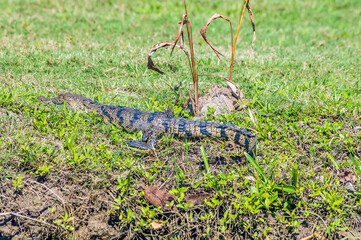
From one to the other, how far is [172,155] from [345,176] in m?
1.76

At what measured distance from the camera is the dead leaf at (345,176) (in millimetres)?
3385

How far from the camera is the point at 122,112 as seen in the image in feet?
13.1

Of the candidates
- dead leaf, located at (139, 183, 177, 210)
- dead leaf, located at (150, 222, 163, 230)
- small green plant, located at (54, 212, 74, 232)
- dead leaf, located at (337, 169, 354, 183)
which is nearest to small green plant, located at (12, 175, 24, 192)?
small green plant, located at (54, 212, 74, 232)

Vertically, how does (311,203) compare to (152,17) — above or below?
below

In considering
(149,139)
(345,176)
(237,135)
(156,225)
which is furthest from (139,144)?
(345,176)

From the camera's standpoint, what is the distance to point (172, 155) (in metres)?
3.59

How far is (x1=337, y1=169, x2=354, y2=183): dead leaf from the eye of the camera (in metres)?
3.38

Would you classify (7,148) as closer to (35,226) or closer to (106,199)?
(35,226)

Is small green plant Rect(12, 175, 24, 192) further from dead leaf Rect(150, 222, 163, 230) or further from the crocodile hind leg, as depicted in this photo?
dead leaf Rect(150, 222, 163, 230)

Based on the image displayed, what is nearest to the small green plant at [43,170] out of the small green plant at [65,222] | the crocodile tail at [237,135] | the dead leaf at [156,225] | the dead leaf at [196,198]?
the small green plant at [65,222]

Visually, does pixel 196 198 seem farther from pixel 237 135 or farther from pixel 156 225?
pixel 237 135

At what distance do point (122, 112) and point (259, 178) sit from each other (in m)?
1.72

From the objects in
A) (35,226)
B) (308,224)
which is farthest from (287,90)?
(35,226)

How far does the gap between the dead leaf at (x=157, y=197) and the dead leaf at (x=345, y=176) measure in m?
1.68
